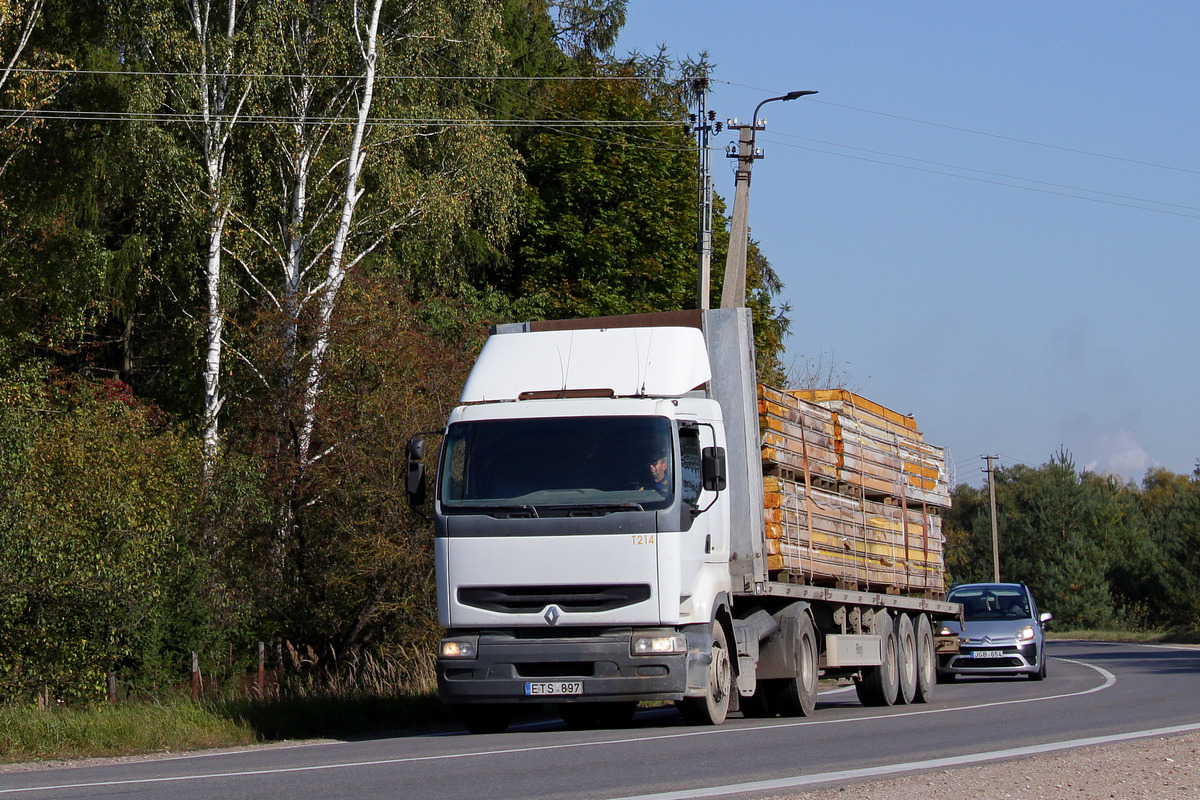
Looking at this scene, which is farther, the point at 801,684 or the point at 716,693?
the point at 801,684

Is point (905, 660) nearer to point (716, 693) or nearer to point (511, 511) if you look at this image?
point (716, 693)

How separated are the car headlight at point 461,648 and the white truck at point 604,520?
Answer: 0.04 ft

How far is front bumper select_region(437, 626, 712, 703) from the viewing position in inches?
483

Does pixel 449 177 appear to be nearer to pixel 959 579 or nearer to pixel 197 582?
→ pixel 197 582

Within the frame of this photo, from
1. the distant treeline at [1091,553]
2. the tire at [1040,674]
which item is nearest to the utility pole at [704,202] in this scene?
the tire at [1040,674]

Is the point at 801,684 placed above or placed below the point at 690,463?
below

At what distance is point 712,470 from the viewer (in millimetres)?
12641

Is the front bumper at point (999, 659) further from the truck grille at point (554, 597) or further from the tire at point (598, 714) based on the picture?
the truck grille at point (554, 597)

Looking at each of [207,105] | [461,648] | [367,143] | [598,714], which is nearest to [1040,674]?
[598,714]

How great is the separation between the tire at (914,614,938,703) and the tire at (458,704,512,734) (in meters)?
7.22

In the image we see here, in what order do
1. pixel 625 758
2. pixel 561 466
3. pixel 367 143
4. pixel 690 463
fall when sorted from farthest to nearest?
pixel 367 143, pixel 690 463, pixel 561 466, pixel 625 758

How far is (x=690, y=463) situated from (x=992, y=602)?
602 inches

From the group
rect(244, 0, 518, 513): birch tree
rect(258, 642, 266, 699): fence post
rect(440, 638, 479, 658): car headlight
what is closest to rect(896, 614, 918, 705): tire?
rect(440, 638, 479, 658): car headlight

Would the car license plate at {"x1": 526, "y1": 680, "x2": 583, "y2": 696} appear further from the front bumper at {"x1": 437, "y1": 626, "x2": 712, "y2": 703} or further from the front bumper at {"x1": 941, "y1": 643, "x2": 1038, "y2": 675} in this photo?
the front bumper at {"x1": 941, "y1": 643, "x2": 1038, "y2": 675}
